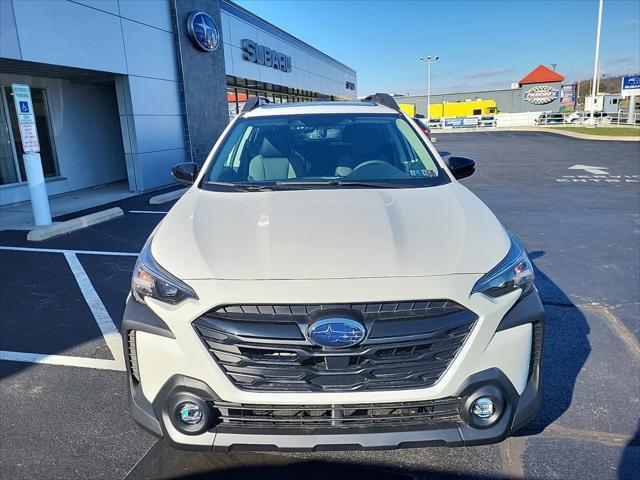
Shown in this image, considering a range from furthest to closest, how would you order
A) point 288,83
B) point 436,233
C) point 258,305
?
point 288,83, point 436,233, point 258,305

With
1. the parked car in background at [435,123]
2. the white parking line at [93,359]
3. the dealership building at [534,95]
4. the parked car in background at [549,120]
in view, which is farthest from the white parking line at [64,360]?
the dealership building at [534,95]

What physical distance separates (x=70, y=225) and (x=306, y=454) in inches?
262

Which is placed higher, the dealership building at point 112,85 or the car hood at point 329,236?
the dealership building at point 112,85

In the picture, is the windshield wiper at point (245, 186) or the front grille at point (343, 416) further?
the windshield wiper at point (245, 186)

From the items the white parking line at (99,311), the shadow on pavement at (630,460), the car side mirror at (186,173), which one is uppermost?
the car side mirror at (186,173)

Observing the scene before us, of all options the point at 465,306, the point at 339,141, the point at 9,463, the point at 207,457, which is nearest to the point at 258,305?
the point at 465,306

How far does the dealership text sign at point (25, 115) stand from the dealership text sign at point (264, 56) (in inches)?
489

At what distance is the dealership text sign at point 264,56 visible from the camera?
1888cm

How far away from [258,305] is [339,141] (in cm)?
198

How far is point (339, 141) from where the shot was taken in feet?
11.9

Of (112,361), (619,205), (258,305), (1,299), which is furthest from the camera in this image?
(619,205)

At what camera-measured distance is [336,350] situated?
1.95 meters

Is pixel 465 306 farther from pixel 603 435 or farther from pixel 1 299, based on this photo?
pixel 1 299

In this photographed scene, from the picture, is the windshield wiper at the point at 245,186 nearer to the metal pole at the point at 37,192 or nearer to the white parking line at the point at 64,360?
the white parking line at the point at 64,360
